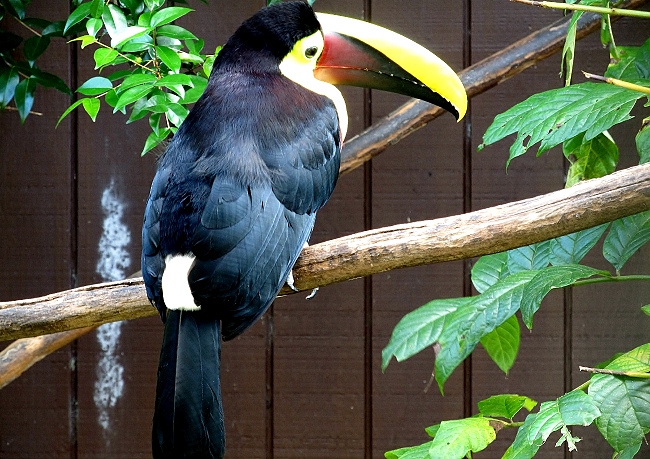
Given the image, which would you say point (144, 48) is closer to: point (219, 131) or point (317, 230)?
point (219, 131)

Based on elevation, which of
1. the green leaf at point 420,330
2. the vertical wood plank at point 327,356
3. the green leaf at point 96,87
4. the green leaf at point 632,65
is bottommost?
the vertical wood plank at point 327,356

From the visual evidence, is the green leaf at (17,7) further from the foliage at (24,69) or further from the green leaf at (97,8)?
the green leaf at (97,8)

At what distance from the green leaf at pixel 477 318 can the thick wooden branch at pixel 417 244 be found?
6 cm

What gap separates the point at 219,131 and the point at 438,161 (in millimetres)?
832

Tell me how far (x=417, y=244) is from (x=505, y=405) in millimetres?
295

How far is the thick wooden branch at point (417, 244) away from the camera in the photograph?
131 cm

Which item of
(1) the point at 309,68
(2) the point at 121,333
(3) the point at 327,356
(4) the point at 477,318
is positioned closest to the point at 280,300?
(3) the point at 327,356

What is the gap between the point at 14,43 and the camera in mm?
2035

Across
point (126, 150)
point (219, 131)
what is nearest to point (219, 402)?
point (219, 131)

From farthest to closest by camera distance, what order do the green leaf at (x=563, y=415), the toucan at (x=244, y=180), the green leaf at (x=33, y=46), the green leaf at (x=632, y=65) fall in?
the green leaf at (x=33, y=46) → the green leaf at (x=632, y=65) → the toucan at (x=244, y=180) → the green leaf at (x=563, y=415)

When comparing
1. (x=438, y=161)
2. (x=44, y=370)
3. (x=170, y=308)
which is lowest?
(x=44, y=370)

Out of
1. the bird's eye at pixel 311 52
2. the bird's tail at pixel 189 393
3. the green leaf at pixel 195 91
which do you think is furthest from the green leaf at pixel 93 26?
the bird's tail at pixel 189 393

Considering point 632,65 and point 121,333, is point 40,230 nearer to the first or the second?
point 121,333

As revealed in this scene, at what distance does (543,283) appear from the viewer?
4.26 feet
